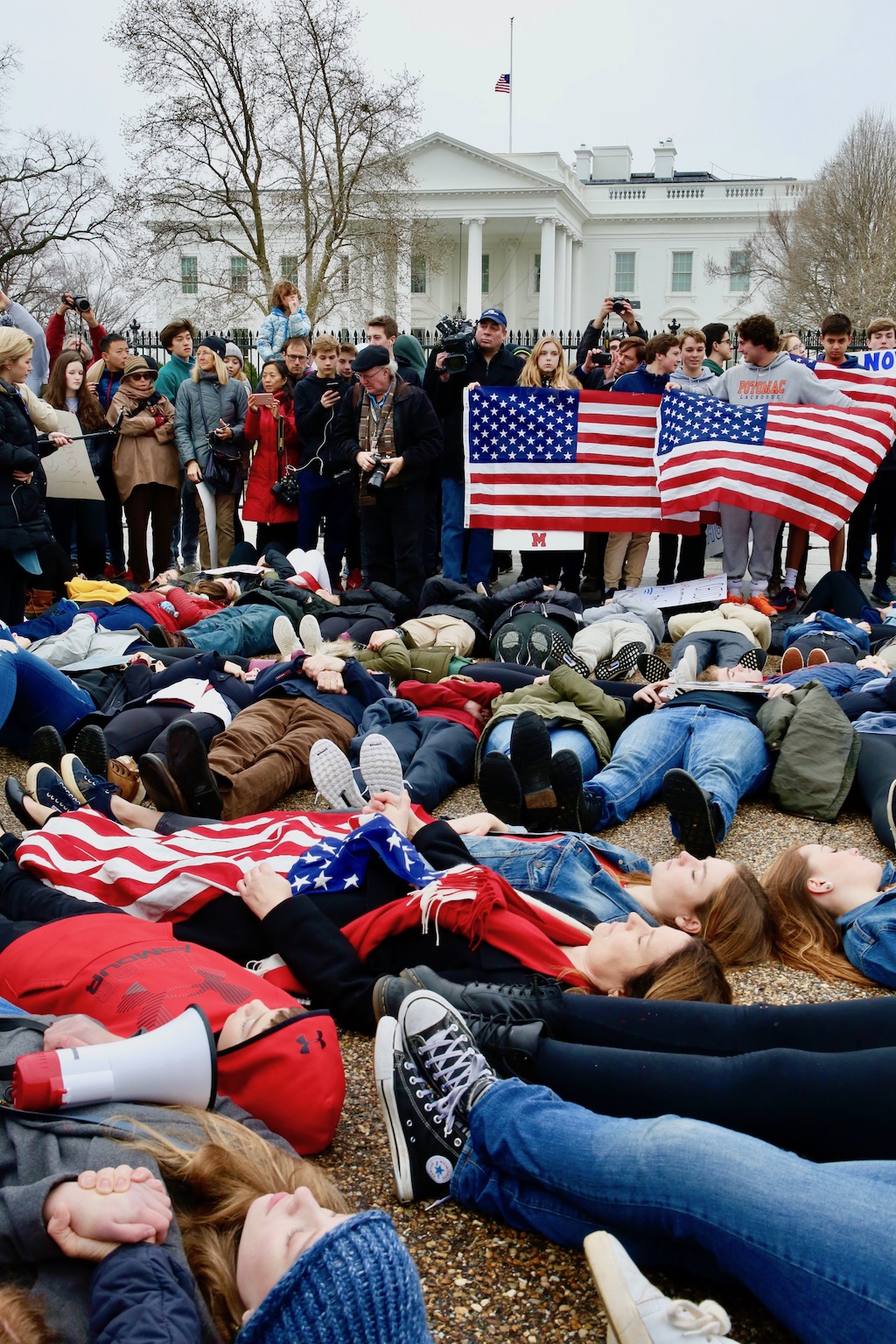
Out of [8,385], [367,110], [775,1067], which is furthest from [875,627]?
[367,110]

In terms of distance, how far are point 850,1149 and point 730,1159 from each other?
0.41 metres

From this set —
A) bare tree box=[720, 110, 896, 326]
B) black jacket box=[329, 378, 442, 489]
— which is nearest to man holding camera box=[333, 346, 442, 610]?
black jacket box=[329, 378, 442, 489]

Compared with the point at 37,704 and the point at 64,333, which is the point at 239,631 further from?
the point at 64,333

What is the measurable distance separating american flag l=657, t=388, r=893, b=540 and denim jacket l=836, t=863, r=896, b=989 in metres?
5.99

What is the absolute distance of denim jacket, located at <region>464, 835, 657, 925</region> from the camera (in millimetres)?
3764

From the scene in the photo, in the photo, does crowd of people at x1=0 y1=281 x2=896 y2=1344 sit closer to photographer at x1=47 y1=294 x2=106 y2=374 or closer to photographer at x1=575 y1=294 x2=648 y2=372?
photographer at x1=47 y1=294 x2=106 y2=374

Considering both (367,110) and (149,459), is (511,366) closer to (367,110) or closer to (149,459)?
(149,459)

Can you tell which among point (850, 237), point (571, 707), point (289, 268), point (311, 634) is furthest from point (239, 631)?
point (850, 237)

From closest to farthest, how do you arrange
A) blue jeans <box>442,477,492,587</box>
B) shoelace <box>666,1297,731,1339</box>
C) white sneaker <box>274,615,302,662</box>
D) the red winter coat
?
1. shoelace <box>666,1297,731,1339</box>
2. white sneaker <box>274,615,302,662</box>
3. blue jeans <box>442,477,492,587</box>
4. the red winter coat

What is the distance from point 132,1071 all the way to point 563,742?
328 cm

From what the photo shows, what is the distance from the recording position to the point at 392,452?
29.9ft

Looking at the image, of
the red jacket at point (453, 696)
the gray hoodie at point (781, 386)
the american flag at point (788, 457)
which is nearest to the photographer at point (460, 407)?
the american flag at point (788, 457)

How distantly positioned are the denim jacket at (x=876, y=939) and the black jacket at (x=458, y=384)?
22.4 ft

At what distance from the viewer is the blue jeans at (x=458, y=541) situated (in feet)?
32.0
